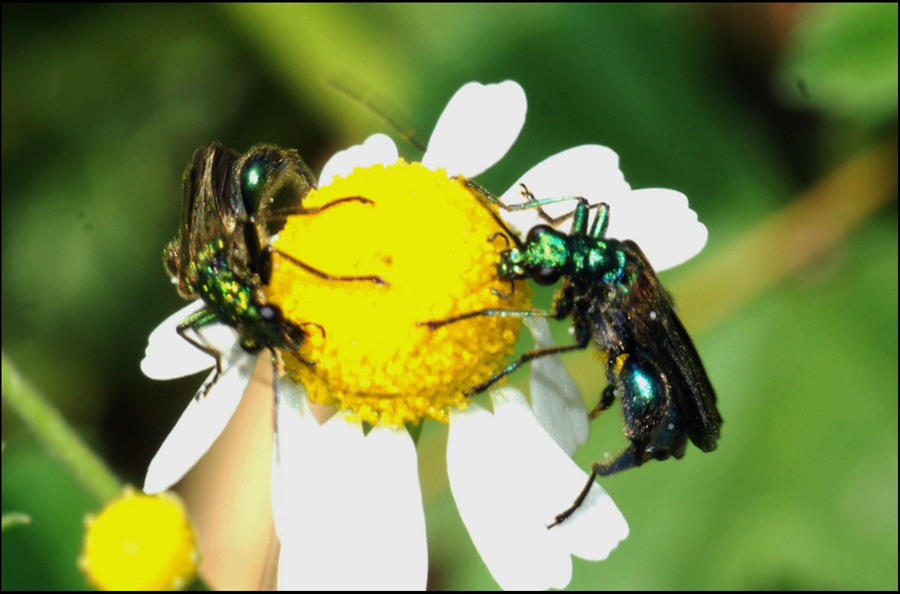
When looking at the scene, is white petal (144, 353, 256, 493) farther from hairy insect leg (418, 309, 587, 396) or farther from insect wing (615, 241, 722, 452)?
insect wing (615, 241, 722, 452)

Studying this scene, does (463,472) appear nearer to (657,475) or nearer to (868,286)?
(657,475)

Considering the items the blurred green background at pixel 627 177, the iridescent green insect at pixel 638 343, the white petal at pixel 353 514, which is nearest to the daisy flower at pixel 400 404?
the white petal at pixel 353 514

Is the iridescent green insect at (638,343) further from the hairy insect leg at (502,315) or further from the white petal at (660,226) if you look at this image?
the white petal at (660,226)

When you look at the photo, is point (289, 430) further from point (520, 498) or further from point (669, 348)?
point (669, 348)

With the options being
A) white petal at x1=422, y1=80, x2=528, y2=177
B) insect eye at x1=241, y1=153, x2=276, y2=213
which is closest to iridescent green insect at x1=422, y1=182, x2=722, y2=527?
white petal at x1=422, y1=80, x2=528, y2=177

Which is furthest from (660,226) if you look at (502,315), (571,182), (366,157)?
(366,157)

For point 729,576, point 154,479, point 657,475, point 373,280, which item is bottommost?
point 729,576

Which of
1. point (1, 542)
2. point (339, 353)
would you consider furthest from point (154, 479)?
point (1, 542)
